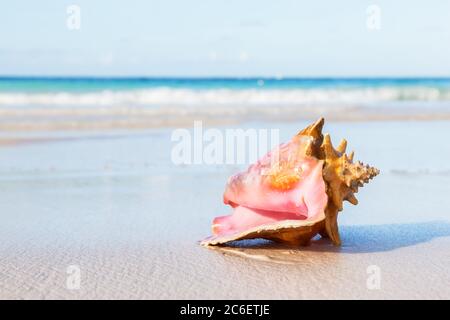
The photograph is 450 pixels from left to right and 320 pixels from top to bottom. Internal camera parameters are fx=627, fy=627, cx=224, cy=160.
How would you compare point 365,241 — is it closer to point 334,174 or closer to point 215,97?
point 334,174

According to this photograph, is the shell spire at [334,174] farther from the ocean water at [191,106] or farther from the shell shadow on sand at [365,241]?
the ocean water at [191,106]

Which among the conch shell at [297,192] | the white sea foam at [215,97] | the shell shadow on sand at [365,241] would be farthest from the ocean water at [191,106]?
the conch shell at [297,192]

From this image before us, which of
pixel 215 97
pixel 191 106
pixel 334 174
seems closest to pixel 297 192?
pixel 334 174

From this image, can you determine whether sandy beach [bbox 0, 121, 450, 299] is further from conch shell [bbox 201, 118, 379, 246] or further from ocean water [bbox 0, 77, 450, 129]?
ocean water [bbox 0, 77, 450, 129]

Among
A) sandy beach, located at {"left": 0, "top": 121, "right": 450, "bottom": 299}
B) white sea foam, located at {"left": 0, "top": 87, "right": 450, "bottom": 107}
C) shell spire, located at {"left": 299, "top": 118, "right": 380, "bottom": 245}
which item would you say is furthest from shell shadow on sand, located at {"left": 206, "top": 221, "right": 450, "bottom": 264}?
white sea foam, located at {"left": 0, "top": 87, "right": 450, "bottom": 107}

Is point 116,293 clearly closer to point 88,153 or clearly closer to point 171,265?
point 171,265
